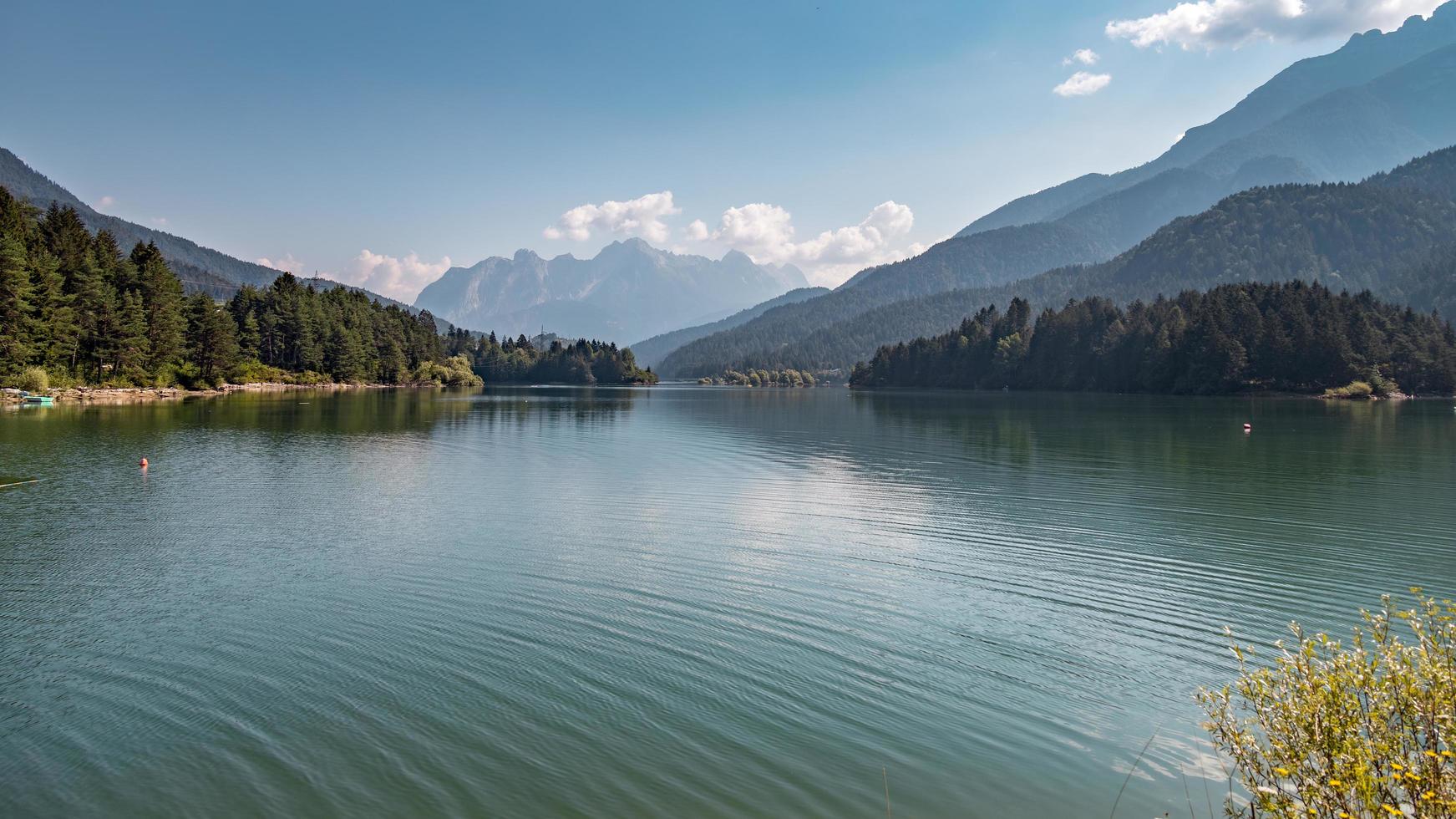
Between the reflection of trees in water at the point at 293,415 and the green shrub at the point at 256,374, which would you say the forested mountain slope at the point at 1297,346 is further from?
the green shrub at the point at 256,374

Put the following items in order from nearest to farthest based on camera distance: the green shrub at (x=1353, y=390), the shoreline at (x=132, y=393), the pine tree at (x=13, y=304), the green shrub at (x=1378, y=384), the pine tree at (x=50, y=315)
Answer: the pine tree at (x=13, y=304) < the shoreline at (x=132, y=393) < the pine tree at (x=50, y=315) < the green shrub at (x=1353, y=390) < the green shrub at (x=1378, y=384)

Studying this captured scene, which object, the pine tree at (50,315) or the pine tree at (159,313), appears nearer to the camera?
the pine tree at (50,315)

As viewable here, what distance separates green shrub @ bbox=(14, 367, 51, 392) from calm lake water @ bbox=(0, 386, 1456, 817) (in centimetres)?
6016

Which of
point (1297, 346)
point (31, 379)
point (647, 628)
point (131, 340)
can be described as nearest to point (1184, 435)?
point (647, 628)

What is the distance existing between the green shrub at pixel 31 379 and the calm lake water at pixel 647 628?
60157 millimetres

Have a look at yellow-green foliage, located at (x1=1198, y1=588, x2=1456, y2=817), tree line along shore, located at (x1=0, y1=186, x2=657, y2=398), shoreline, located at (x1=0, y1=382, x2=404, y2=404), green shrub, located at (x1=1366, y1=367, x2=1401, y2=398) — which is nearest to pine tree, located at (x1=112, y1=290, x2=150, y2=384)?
tree line along shore, located at (x1=0, y1=186, x2=657, y2=398)

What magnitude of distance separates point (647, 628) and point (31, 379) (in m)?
101

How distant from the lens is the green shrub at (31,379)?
84812 mm

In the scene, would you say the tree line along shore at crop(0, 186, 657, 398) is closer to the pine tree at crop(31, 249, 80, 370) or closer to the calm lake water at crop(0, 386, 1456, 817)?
the pine tree at crop(31, 249, 80, 370)

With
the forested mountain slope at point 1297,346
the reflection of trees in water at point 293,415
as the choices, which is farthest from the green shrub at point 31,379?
the forested mountain slope at point 1297,346

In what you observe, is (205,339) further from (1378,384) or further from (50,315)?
(1378,384)

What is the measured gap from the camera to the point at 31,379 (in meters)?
84.9

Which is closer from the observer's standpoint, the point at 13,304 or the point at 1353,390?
the point at 13,304

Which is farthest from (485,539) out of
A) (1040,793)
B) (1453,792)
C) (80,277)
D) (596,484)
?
(80,277)
